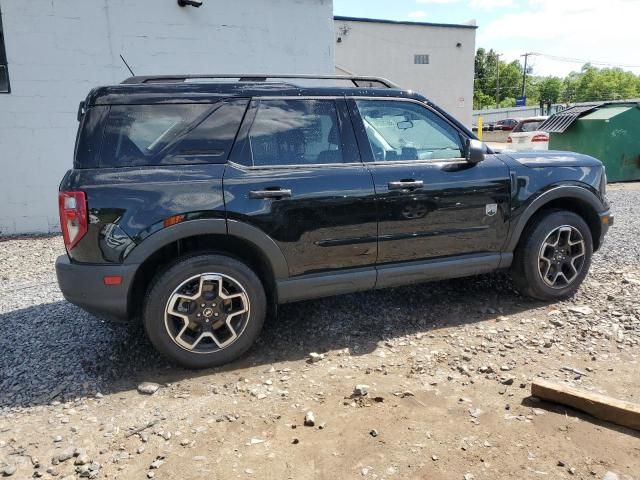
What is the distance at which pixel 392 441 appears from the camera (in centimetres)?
278

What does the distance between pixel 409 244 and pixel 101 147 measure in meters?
2.26

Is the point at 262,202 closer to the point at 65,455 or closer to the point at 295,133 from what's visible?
the point at 295,133

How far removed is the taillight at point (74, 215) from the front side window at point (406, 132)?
2.05 m

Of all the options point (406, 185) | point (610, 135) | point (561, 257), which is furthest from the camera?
point (610, 135)

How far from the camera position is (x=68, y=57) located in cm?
780

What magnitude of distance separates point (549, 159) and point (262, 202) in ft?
8.37

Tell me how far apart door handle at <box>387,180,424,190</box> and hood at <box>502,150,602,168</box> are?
40.4 inches

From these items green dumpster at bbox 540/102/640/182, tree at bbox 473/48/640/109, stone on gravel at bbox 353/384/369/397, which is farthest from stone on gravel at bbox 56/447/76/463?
tree at bbox 473/48/640/109

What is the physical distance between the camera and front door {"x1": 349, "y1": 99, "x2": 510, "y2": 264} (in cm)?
393

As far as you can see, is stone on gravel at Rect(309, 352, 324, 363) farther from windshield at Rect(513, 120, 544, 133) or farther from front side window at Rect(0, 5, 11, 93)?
windshield at Rect(513, 120, 544, 133)

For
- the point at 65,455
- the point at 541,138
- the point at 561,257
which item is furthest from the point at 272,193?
the point at 541,138

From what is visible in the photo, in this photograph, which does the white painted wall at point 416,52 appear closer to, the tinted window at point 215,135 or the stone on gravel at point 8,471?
the tinted window at point 215,135

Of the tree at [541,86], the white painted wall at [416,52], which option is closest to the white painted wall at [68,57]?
the white painted wall at [416,52]

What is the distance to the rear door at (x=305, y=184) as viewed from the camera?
141 inches
